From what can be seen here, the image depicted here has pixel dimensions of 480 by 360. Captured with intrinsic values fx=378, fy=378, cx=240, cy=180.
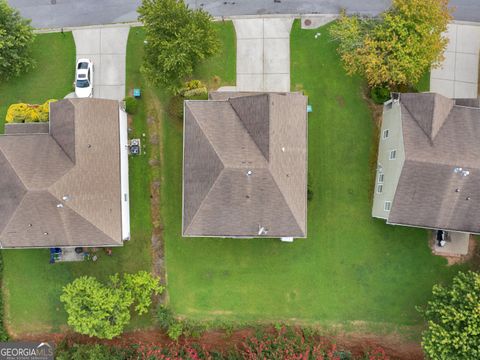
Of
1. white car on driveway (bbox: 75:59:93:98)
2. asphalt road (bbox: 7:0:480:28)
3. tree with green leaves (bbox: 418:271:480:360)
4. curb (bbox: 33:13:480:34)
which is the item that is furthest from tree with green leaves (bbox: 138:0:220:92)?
tree with green leaves (bbox: 418:271:480:360)

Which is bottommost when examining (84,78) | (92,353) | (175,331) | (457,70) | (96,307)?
(92,353)

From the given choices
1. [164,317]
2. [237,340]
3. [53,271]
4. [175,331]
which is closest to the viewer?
[175,331]

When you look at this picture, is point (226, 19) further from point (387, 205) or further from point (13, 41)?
point (387, 205)

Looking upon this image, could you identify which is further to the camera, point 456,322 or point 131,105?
point 131,105

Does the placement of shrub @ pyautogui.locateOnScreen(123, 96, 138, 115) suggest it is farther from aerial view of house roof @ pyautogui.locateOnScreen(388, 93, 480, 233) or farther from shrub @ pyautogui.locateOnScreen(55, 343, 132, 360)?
aerial view of house roof @ pyautogui.locateOnScreen(388, 93, 480, 233)

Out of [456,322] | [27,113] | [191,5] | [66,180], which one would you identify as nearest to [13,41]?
[27,113]

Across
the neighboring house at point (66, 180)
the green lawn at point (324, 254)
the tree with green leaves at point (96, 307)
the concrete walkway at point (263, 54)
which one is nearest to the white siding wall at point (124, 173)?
the neighboring house at point (66, 180)
